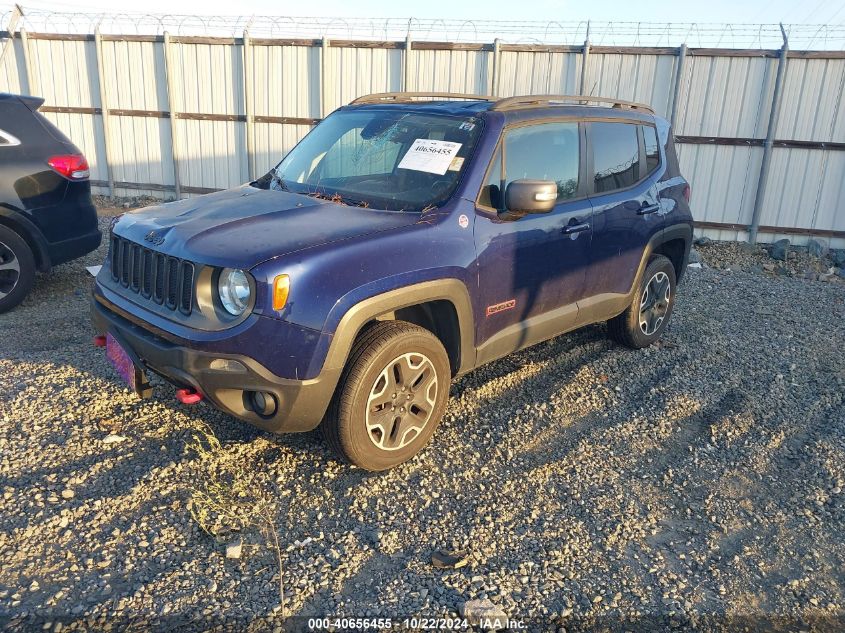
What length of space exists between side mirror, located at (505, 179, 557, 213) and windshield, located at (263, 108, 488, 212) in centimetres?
35

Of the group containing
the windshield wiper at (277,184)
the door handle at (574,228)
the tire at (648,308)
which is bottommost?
the tire at (648,308)

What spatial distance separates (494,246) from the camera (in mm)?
3920

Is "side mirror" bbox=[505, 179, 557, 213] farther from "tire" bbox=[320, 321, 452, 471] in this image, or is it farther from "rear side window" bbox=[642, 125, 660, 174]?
"rear side window" bbox=[642, 125, 660, 174]

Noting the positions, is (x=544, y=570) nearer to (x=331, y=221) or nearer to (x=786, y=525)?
(x=786, y=525)

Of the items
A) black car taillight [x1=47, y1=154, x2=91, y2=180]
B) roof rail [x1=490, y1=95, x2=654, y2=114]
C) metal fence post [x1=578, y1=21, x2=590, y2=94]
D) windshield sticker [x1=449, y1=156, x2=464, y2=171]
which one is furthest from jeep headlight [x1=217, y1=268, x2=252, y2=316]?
metal fence post [x1=578, y1=21, x2=590, y2=94]

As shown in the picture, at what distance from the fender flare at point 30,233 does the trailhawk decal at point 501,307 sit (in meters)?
4.16

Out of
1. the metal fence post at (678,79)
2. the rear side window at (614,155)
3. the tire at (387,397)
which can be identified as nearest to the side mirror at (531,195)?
the tire at (387,397)

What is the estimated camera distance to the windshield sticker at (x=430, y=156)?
3977 millimetres

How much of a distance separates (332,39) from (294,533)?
9484mm

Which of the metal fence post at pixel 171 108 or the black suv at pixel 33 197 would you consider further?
the metal fence post at pixel 171 108

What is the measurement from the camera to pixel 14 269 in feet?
19.1

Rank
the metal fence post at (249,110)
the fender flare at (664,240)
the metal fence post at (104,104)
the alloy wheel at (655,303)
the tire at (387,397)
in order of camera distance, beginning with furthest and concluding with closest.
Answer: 1. the metal fence post at (104,104)
2. the metal fence post at (249,110)
3. the alloy wheel at (655,303)
4. the fender flare at (664,240)
5. the tire at (387,397)

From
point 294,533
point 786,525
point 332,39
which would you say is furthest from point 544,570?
point 332,39

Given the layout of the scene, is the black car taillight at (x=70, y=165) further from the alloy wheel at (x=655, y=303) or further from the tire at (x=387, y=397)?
the alloy wheel at (x=655, y=303)
